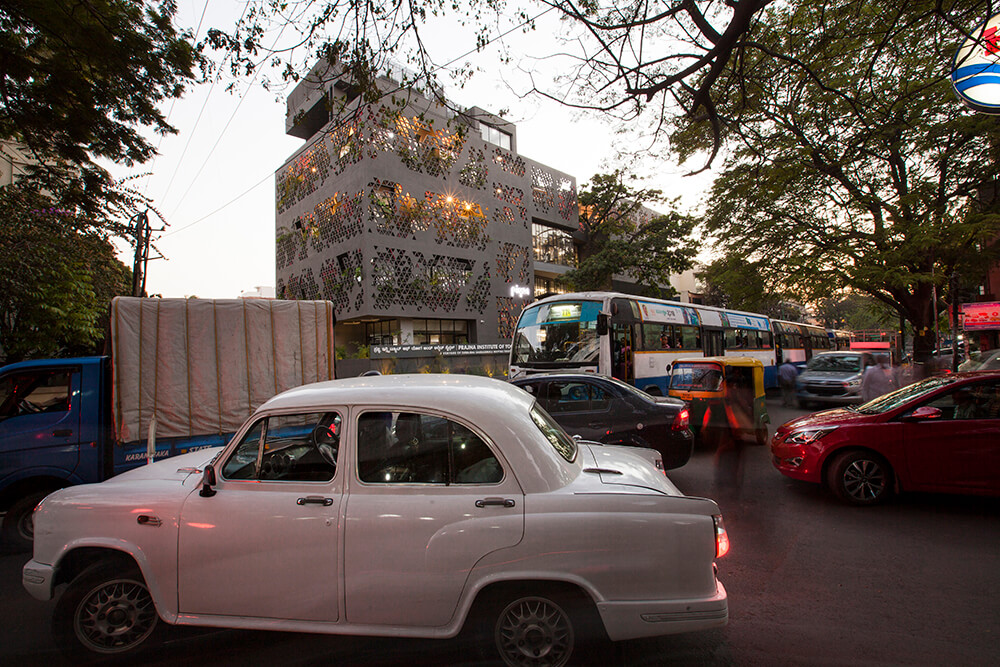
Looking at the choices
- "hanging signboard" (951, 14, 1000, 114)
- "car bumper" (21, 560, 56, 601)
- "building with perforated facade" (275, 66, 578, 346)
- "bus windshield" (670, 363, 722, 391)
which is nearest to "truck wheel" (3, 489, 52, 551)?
"car bumper" (21, 560, 56, 601)

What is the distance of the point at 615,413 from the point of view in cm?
661

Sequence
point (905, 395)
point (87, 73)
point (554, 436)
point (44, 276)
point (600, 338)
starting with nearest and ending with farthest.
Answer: point (554, 436), point (905, 395), point (87, 73), point (600, 338), point (44, 276)

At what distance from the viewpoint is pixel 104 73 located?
26.0 ft

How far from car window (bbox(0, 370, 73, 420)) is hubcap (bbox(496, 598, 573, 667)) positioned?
210 inches

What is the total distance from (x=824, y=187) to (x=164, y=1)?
66.3 feet

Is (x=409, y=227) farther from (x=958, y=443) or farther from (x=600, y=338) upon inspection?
(x=958, y=443)

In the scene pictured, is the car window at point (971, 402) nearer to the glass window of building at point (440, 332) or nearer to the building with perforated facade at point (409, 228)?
the building with perforated facade at point (409, 228)

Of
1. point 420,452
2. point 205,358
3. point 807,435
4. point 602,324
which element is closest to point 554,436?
point 420,452

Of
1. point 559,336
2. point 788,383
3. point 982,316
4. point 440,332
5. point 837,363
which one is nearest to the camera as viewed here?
point 559,336

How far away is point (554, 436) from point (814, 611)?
219cm

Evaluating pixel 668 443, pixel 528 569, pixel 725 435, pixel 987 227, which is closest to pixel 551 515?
pixel 528 569

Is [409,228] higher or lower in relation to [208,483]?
higher

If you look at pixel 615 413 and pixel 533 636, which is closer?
pixel 533 636

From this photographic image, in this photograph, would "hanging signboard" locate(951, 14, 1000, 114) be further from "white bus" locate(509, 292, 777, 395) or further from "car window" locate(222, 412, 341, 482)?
"car window" locate(222, 412, 341, 482)
